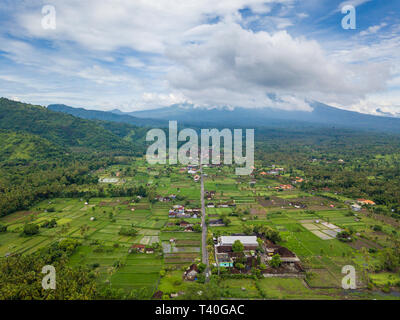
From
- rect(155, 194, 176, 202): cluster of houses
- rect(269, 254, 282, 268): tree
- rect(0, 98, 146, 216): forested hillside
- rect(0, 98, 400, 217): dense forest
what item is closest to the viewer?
rect(269, 254, 282, 268): tree

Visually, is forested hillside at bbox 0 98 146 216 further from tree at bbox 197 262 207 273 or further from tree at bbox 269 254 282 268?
tree at bbox 269 254 282 268

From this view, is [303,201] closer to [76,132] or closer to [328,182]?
[328,182]


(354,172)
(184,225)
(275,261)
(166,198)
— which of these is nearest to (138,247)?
(184,225)

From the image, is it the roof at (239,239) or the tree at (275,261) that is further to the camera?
the roof at (239,239)

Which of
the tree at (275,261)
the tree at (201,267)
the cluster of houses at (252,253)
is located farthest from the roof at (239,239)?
the tree at (201,267)

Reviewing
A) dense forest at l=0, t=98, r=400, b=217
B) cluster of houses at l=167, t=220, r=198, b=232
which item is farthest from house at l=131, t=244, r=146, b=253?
dense forest at l=0, t=98, r=400, b=217

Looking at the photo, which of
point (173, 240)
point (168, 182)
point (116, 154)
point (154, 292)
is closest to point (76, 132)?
point (116, 154)

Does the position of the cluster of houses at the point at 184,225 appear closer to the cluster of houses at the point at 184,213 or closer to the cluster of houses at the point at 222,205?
the cluster of houses at the point at 184,213

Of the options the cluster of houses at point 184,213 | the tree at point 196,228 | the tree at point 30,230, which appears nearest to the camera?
the tree at point 30,230
